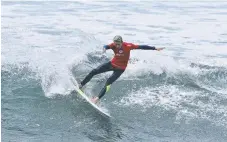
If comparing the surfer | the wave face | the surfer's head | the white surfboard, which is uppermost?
the surfer's head

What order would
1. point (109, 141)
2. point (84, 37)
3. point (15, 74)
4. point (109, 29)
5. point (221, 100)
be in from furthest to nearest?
point (109, 29) → point (84, 37) → point (15, 74) → point (221, 100) → point (109, 141)

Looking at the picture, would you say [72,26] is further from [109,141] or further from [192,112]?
[109,141]

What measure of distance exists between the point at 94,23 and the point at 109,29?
2357 mm

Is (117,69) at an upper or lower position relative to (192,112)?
upper

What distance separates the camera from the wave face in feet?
32.0

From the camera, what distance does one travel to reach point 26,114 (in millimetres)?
10328

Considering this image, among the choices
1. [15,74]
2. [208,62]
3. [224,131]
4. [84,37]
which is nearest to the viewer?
[224,131]

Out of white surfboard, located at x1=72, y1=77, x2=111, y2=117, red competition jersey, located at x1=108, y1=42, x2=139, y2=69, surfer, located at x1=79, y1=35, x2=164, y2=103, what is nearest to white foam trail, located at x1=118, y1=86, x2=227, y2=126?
surfer, located at x1=79, y1=35, x2=164, y2=103

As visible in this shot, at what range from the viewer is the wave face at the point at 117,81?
32.0 feet

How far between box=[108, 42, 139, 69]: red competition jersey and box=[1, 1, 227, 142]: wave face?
3.60 ft

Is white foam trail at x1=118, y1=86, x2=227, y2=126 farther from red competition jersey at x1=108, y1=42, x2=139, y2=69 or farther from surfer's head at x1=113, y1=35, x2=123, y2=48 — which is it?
surfer's head at x1=113, y1=35, x2=123, y2=48

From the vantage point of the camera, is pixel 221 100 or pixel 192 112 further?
pixel 221 100

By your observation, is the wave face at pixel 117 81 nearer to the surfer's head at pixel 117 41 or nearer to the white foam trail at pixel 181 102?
the white foam trail at pixel 181 102

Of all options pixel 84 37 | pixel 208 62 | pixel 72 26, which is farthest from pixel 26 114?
pixel 72 26
